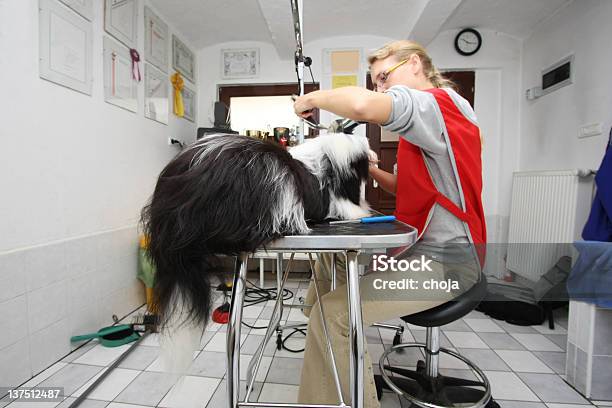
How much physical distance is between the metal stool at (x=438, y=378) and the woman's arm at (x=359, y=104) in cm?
54

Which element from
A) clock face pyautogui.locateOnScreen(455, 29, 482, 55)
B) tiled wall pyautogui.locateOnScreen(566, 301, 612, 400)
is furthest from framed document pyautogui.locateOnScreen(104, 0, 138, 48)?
tiled wall pyautogui.locateOnScreen(566, 301, 612, 400)

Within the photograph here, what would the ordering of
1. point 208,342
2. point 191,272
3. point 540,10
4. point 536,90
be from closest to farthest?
point 191,272, point 208,342, point 540,10, point 536,90

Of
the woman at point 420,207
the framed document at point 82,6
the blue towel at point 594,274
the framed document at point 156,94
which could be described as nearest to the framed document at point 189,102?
the framed document at point 156,94

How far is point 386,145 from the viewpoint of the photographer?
2.71m

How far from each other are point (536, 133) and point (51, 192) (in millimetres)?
3182

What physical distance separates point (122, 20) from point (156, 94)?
466 mm

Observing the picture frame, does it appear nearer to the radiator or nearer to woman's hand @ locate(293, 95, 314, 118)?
woman's hand @ locate(293, 95, 314, 118)

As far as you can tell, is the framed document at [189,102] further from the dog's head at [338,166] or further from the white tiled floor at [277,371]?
the dog's head at [338,166]

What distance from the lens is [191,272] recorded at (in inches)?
23.8

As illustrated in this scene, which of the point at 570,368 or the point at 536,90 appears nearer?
the point at 570,368

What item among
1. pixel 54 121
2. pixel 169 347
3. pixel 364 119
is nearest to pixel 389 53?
pixel 364 119

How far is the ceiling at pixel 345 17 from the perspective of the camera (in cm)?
211

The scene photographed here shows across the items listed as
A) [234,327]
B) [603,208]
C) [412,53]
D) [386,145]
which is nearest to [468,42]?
[386,145]

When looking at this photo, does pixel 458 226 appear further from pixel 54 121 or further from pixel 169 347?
pixel 54 121
